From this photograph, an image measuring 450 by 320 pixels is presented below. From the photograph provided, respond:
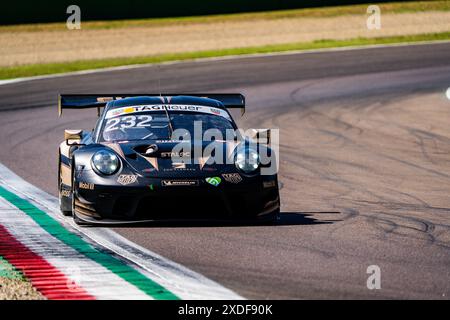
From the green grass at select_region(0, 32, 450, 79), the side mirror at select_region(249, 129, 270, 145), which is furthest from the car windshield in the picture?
the green grass at select_region(0, 32, 450, 79)

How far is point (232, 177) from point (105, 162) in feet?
3.37

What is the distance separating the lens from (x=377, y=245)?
7.98 m

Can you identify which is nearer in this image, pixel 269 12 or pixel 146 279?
pixel 146 279

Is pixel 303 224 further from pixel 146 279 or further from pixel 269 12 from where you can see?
pixel 269 12

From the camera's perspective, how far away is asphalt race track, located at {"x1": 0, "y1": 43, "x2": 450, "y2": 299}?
7.02 m

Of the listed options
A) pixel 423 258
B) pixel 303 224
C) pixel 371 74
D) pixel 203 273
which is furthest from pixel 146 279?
pixel 371 74

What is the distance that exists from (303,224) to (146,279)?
2.66 m

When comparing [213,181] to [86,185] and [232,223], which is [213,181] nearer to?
[232,223]

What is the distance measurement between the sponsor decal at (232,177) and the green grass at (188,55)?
1710 cm

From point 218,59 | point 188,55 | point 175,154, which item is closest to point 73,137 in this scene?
point 175,154

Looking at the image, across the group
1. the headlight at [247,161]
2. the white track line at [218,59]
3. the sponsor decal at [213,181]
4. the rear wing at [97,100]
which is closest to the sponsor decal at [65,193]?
the rear wing at [97,100]

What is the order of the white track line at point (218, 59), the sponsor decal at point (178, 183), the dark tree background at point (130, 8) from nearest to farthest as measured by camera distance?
the sponsor decal at point (178, 183), the white track line at point (218, 59), the dark tree background at point (130, 8)

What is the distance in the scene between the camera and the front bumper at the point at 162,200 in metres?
8.62

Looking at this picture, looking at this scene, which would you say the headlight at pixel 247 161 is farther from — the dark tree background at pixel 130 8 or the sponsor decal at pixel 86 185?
the dark tree background at pixel 130 8
